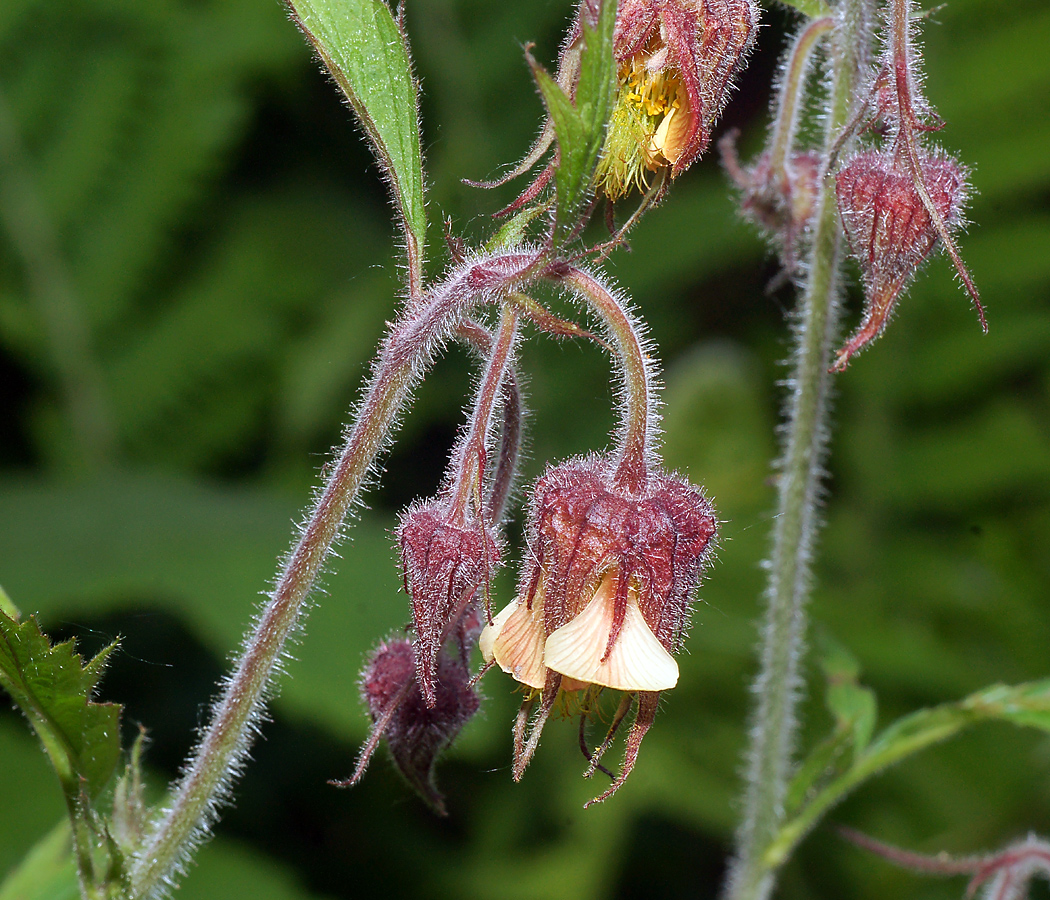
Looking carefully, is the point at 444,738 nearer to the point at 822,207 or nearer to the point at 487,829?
the point at 822,207

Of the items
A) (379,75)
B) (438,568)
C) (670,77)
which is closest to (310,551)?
(438,568)

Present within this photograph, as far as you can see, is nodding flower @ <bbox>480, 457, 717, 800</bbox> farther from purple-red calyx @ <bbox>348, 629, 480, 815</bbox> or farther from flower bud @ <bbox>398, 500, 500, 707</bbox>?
purple-red calyx @ <bbox>348, 629, 480, 815</bbox>

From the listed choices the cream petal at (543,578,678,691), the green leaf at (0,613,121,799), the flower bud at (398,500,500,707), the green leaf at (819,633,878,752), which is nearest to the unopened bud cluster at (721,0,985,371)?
the cream petal at (543,578,678,691)

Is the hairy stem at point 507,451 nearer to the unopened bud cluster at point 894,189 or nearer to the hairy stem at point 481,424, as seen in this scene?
the hairy stem at point 481,424

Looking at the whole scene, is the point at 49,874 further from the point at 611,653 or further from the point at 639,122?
the point at 639,122

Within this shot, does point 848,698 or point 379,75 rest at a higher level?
point 379,75

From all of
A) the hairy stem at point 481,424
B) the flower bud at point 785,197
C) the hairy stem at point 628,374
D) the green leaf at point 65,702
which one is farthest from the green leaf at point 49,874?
the flower bud at point 785,197
